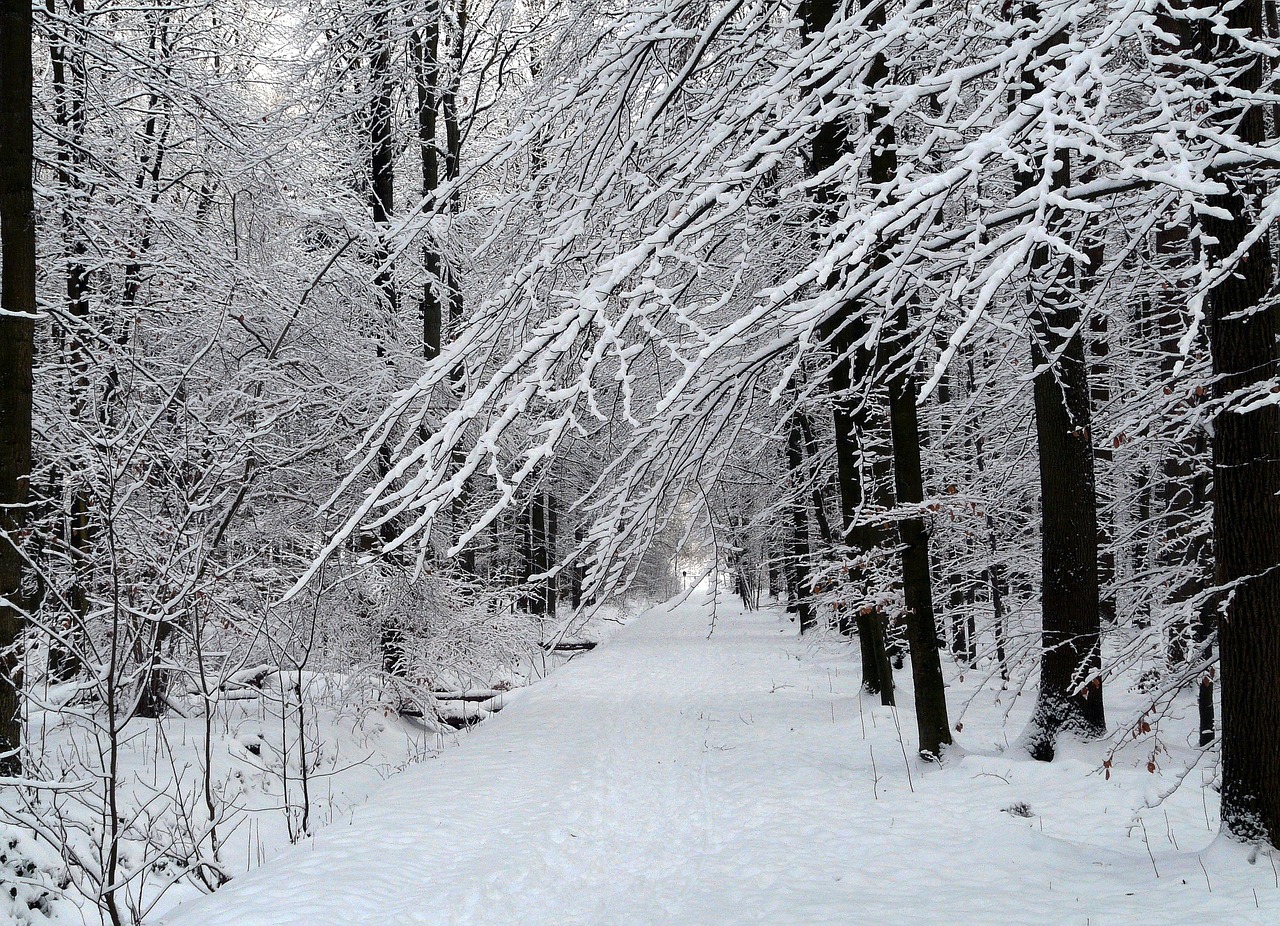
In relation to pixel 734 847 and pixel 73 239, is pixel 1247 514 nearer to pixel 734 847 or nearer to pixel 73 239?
pixel 734 847

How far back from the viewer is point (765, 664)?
1792cm

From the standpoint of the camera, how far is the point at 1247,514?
434cm

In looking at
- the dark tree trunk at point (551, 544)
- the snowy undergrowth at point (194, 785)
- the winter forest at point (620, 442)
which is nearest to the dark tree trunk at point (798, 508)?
the winter forest at point (620, 442)

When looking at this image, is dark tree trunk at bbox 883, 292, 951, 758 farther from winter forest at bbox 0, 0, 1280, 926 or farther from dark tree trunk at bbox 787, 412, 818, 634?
dark tree trunk at bbox 787, 412, 818, 634

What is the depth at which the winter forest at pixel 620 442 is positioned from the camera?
9.86 feet

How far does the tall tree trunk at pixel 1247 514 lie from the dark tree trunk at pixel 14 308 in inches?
302

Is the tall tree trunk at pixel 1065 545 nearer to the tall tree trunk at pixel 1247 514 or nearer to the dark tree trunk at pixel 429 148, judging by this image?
the tall tree trunk at pixel 1247 514

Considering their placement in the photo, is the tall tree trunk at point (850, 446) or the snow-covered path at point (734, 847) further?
the tall tree trunk at point (850, 446)

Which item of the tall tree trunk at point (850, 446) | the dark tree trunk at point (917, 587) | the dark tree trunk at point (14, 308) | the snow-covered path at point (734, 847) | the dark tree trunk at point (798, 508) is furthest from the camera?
the dark tree trunk at point (798, 508)

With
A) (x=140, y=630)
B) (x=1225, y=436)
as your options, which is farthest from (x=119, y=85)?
(x=1225, y=436)

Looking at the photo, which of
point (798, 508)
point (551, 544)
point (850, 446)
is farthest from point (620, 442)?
point (551, 544)

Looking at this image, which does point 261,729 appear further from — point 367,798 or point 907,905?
point 907,905

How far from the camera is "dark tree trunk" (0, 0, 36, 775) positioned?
5547 millimetres

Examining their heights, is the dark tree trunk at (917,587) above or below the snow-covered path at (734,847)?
above
